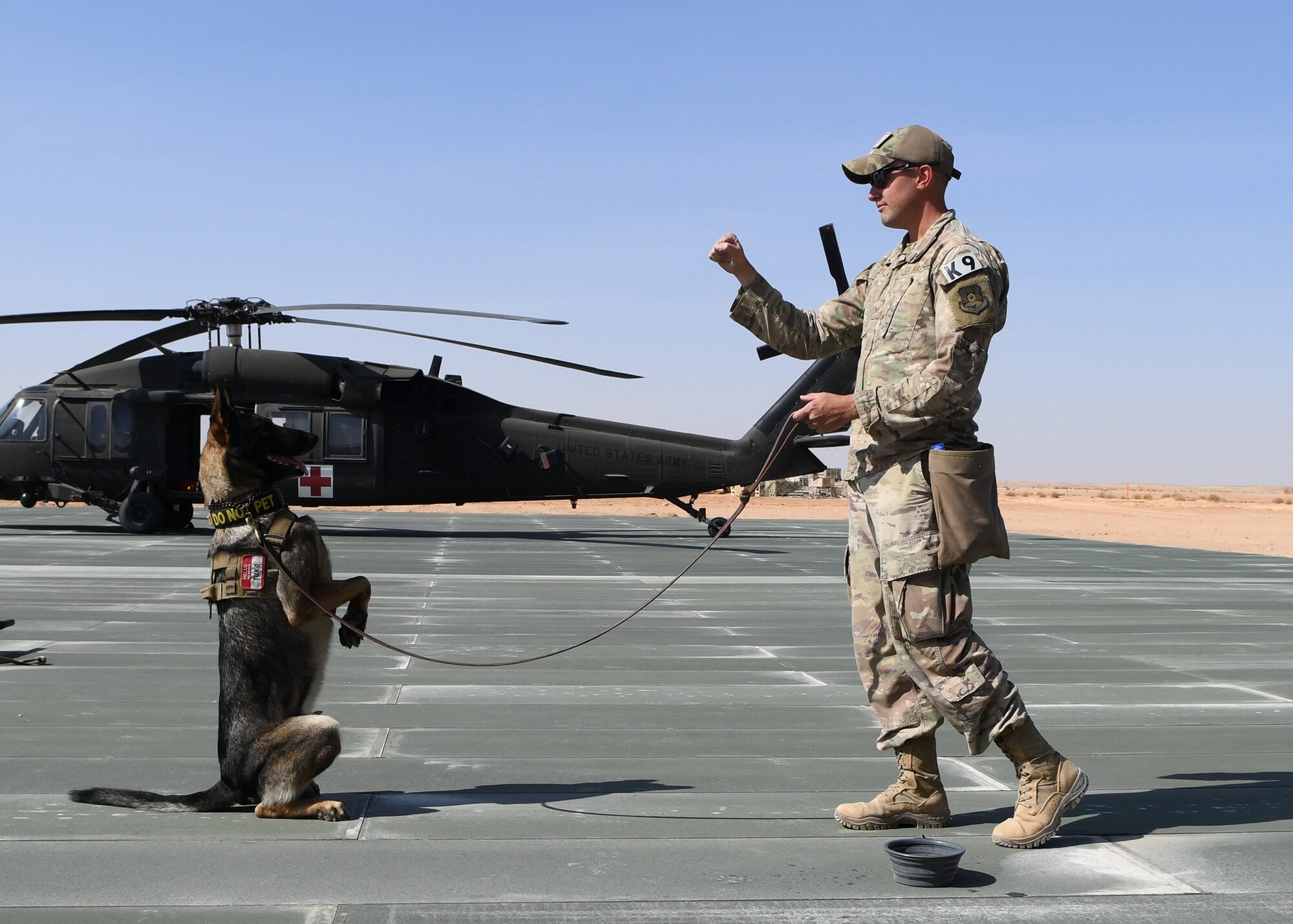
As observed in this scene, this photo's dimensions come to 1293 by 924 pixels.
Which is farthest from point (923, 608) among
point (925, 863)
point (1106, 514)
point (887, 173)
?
point (1106, 514)

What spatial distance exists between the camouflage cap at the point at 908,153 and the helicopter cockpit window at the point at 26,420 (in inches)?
934

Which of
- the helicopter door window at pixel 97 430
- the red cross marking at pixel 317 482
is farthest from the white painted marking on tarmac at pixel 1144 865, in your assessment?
the helicopter door window at pixel 97 430

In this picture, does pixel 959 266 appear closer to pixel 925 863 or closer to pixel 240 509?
pixel 925 863

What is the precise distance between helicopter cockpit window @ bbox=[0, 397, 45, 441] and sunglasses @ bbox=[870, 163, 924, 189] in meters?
23.7

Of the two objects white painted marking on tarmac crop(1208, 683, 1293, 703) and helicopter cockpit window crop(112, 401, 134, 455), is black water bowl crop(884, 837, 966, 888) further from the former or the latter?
helicopter cockpit window crop(112, 401, 134, 455)

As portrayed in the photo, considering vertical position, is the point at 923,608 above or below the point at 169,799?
above

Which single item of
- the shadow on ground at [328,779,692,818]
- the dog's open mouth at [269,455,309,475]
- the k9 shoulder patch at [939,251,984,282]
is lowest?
the shadow on ground at [328,779,692,818]

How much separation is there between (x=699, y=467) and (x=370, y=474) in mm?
6617

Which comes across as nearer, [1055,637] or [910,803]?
[910,803]

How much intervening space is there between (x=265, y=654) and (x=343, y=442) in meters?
20.8

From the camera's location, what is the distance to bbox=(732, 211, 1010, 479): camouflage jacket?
430cm

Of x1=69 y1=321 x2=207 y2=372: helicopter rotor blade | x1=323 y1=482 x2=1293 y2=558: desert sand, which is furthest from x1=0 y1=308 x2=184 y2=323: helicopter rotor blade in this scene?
x1=323 y1=482 x2=1293 y2=558: desert sand

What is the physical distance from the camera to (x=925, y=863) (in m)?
3.71

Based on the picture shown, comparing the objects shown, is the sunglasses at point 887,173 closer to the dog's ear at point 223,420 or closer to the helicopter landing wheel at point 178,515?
the dog's ear at point 223,420
